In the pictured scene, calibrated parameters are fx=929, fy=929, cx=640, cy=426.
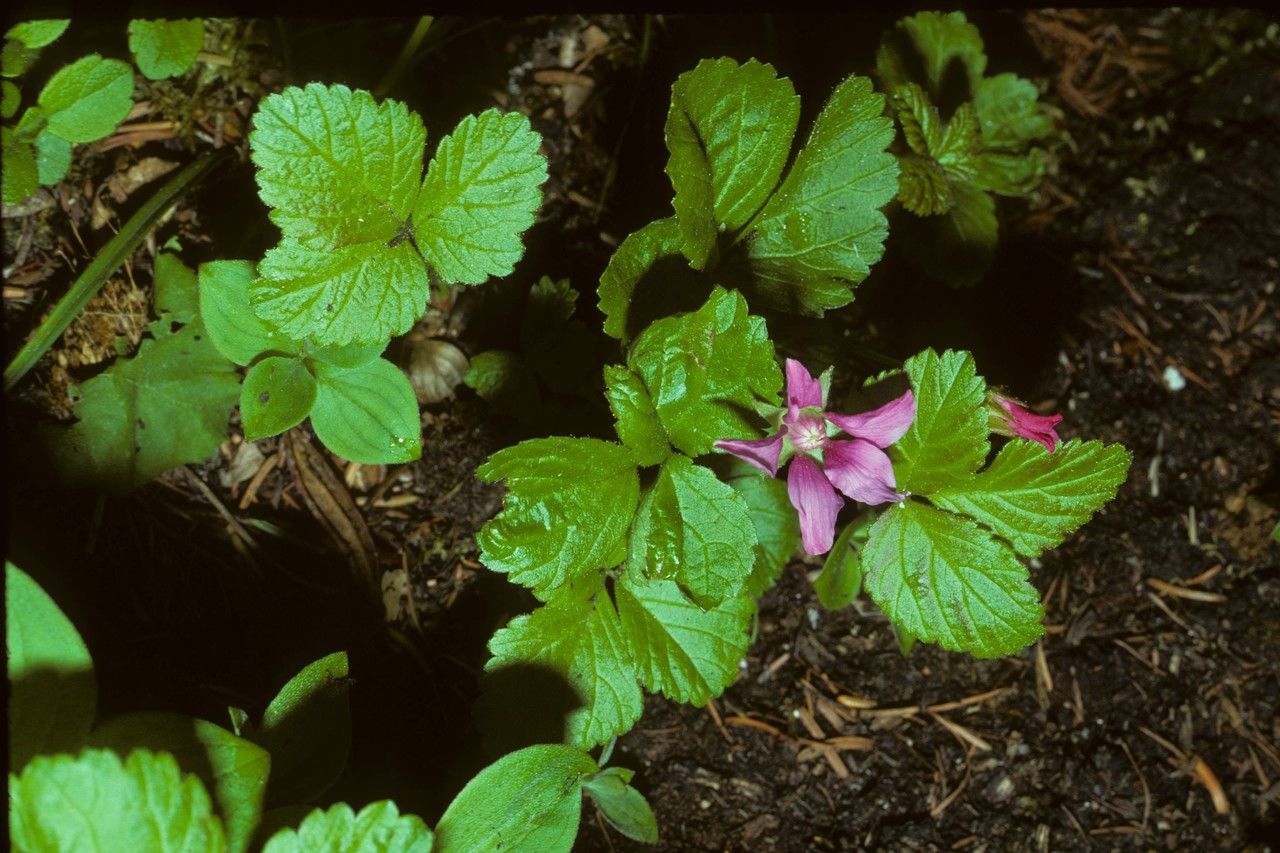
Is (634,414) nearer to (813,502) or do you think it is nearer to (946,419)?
(813,502)

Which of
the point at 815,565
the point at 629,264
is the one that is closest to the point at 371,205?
the point at 629,264

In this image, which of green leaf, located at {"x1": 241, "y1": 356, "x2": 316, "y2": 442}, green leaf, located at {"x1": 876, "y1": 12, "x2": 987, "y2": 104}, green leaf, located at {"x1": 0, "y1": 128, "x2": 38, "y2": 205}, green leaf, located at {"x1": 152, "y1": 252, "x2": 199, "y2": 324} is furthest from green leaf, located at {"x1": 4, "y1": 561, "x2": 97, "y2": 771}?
green leaf, located at {"x1": 876, "y1": 12, "x2": 987, "y2": 104}

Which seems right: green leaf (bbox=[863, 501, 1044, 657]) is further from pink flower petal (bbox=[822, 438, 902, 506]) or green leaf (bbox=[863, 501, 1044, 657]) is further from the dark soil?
the dark soil

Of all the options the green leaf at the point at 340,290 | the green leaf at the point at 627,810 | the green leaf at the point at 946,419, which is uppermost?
the green leaf at the point at 340,290

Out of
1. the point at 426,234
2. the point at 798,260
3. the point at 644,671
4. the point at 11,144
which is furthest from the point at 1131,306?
the point at 11,144

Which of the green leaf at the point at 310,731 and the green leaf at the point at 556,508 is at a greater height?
the green leaf at the point at 556,508

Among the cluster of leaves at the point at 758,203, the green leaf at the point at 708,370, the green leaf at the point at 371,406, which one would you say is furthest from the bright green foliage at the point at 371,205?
the green leaf at the point at 708,370

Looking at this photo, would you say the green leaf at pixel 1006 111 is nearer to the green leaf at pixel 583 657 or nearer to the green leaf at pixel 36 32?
the green leaf at pixel 583 657
